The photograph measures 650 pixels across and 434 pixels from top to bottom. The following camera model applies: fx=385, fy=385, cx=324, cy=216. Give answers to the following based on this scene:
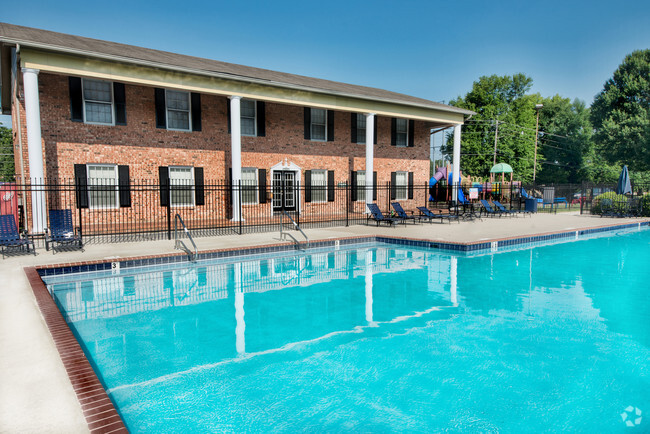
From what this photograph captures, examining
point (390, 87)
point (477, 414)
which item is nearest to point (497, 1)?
point (390, 87)

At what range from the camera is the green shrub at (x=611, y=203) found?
21.1m

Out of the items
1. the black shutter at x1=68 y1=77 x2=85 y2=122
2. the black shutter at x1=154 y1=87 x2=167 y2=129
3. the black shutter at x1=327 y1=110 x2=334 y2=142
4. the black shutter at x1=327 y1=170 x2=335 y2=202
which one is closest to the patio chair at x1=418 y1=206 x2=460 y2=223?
the black shutter at x1=327 y1=170 x2=335 y2=202

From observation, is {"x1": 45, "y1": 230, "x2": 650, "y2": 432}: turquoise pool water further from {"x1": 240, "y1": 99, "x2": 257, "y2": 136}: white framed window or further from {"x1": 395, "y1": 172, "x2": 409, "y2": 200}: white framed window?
{"x1": 395, "y1": 172, "x2": 409, "y2": 200}: white framed window

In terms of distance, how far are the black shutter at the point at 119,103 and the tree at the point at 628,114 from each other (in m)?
35.0

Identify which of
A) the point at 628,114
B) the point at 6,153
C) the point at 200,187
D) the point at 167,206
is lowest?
the point at 167,206

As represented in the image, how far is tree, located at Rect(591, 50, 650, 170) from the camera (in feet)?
98.5

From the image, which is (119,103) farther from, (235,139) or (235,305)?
(235,305)

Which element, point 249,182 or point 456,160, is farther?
point 456,160

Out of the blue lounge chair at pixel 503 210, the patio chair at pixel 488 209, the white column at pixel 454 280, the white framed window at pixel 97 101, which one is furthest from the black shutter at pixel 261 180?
the blue lounge chair at pixel 503 210

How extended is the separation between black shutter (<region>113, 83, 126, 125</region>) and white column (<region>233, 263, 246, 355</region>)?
8446 mm

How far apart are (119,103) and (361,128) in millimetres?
11046

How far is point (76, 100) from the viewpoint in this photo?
12875 mm

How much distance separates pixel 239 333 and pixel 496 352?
3513 millimetres

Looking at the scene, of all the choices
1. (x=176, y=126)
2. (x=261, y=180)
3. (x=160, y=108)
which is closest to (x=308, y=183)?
(x=261, y=180)
